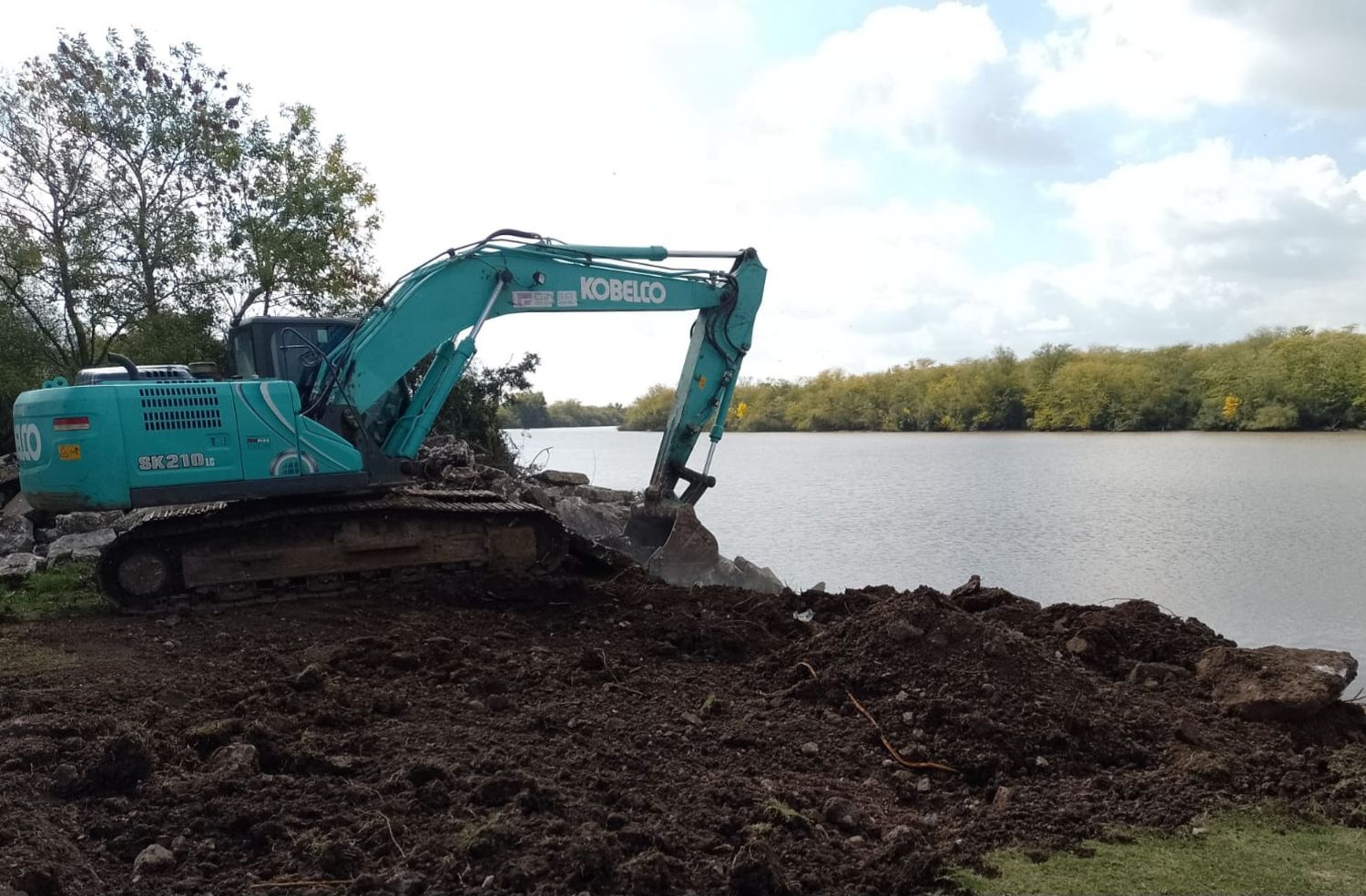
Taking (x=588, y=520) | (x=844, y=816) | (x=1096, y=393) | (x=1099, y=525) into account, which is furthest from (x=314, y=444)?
(x=1096, y=393)

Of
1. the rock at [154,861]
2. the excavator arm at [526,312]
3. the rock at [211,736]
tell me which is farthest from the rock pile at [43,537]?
the rock at [154,861]

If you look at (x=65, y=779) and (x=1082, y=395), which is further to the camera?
(x=1082, y=395)

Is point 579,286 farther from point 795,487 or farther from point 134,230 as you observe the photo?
point 795,487

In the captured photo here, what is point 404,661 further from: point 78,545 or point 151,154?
point 151,154

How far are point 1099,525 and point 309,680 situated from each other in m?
13.7

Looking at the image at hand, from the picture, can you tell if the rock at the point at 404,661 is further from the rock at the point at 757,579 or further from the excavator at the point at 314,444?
the rock at the point at 757,579

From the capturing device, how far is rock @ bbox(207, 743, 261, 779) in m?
4.07

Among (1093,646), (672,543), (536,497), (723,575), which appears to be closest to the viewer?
(1093,646)

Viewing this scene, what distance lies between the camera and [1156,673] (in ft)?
20.9

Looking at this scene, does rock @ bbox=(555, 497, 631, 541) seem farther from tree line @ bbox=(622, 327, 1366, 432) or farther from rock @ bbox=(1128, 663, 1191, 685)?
tree line @ bbox=(622, 327, 1366, 432)

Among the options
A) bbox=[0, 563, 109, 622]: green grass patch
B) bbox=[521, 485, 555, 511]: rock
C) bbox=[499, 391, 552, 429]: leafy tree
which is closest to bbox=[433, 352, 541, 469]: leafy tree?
bbox=[499, 391, 552, 429]: leafy tree

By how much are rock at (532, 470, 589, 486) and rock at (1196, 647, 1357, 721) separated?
11.9 metres

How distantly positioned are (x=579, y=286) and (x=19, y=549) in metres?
6.73

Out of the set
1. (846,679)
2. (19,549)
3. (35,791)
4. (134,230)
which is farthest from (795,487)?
(35,791)
